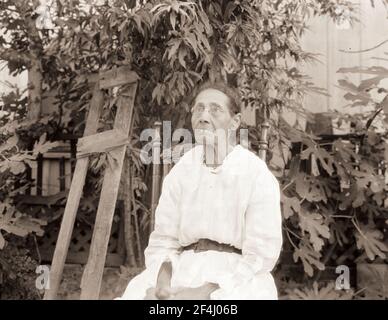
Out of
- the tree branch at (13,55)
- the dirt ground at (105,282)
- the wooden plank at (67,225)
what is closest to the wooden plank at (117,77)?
the wooden plank at (67,225)

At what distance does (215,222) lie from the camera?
2637mm

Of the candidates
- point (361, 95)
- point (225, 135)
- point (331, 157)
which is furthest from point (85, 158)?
point (361, 95)

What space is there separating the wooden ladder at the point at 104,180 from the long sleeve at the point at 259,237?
129 cm

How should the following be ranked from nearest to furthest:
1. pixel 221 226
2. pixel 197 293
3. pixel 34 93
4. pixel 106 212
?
pixel 197 293
pixel 221 226
pixel 106 212
pixel 34 93

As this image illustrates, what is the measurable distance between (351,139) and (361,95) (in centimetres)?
46

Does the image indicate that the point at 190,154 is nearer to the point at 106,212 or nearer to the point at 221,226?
the point at 221,226

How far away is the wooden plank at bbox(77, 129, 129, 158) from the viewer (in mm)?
3654

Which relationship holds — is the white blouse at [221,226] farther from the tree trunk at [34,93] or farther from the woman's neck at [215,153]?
the tree trunk at [34,93]

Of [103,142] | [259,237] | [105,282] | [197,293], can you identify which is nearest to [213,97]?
[259,237]

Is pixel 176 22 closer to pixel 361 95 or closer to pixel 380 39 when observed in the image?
pixel 361 95

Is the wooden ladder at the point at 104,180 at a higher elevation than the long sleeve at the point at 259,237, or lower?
higher

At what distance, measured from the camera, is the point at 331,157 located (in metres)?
4.12

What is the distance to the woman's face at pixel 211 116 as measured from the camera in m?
2.67

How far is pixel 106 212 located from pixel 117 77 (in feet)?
2.96
